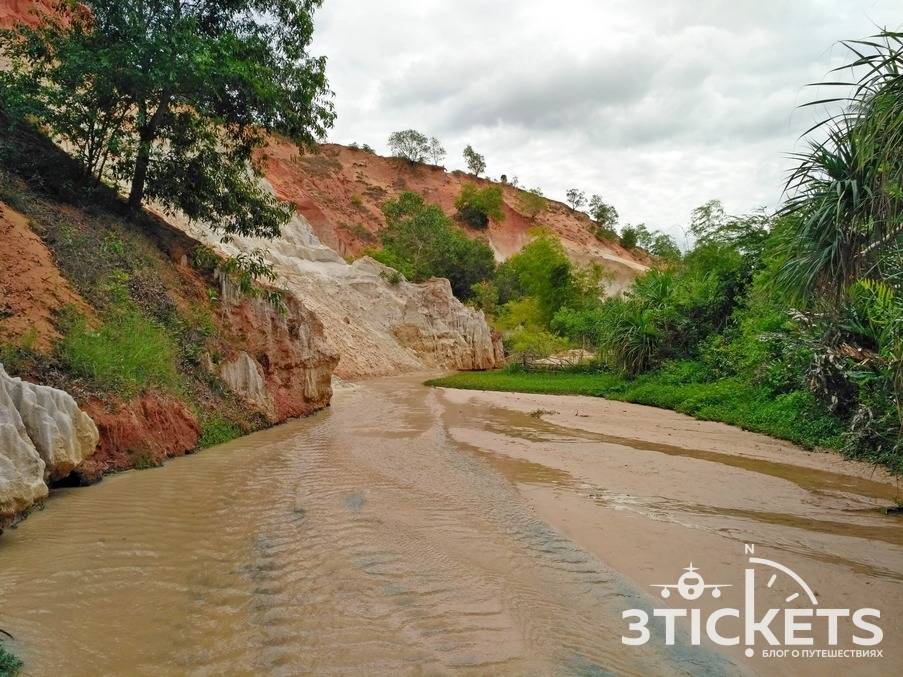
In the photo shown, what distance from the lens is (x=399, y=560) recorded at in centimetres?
457

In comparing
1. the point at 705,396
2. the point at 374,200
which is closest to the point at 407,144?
the point at 374,200

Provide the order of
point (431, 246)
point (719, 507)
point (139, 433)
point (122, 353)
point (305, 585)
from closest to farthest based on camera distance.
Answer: point (305, 585), point (719, 507), point (139, 433), point (122, 353), point (431, 246)

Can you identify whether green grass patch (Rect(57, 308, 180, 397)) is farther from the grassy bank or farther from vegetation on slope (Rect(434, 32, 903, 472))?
the grassy bank

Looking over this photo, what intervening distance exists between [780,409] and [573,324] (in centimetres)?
2069

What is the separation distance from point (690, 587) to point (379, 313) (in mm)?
35714

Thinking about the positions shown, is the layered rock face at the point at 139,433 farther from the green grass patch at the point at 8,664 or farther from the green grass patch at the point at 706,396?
the green grass patch at the point at 706,396

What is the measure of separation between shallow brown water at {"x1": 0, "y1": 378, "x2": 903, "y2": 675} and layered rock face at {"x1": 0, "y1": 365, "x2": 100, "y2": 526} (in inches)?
14.6

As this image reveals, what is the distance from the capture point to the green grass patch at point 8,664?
8.95 feet

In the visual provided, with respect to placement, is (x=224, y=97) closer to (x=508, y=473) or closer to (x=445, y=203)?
(x=508, y=473)

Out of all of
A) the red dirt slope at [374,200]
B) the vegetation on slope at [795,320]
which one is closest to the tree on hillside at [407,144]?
the red dirt slope at [374,200]

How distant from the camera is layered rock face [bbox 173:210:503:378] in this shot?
32.3m

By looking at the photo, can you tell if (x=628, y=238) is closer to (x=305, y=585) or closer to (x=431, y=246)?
(x=431, y=246)

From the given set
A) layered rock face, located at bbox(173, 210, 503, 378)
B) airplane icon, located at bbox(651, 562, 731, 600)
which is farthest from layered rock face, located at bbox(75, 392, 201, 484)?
layered rock face, located at bbox(173, 210, 503, 378)

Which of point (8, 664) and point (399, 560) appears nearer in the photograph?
point (8, 664)
